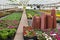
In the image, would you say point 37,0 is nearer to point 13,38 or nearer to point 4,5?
point 4,5

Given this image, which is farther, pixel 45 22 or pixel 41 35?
pixel 45 22

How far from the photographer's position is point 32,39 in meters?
5.28

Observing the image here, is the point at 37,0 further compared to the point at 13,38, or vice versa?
the point at 37,0

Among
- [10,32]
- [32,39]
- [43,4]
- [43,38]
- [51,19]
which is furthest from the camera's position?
[43,4]

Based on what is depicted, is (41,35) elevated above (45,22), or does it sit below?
above

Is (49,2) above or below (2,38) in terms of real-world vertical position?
below

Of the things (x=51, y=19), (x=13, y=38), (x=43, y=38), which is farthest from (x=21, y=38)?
(x=51, y=19)

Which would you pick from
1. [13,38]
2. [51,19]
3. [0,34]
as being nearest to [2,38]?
[0,34]

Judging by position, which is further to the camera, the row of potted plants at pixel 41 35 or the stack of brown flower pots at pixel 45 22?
the stack of brown flower pots at pixel 45 22

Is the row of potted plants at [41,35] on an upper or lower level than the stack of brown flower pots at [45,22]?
upper

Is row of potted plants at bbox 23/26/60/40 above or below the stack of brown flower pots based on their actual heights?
above

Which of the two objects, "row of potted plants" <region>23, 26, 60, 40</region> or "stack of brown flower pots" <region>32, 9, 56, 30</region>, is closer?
"row of potted plants" <region>23, 26, 60, 40</region>

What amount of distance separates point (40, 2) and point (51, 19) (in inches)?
1463

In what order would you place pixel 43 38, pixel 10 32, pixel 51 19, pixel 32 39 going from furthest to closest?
pixel 51 19
pixel 10 32
pixel 32 39
pixel 43 38
